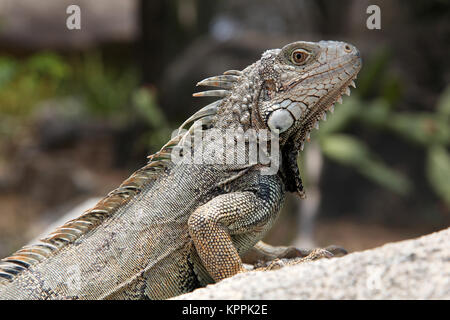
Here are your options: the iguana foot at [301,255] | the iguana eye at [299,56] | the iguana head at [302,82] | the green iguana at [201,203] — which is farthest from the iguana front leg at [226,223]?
the iguana eye at [299,56]

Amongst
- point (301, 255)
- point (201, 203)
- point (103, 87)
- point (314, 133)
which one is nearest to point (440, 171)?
point (314, 133)

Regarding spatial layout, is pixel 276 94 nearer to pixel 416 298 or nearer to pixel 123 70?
pixel 416 298

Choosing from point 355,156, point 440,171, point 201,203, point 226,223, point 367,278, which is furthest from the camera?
point 355,156

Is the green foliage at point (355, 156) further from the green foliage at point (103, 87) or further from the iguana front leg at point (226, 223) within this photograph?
the green foliage at point (103, 87)

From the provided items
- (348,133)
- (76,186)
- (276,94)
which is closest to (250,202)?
(276,94)

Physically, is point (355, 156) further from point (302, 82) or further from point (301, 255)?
point (302, 82)

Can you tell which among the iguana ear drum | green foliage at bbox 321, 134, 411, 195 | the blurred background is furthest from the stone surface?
green foliage at bbox 321, 134, 411, 195

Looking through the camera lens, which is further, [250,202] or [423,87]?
[423,87]
